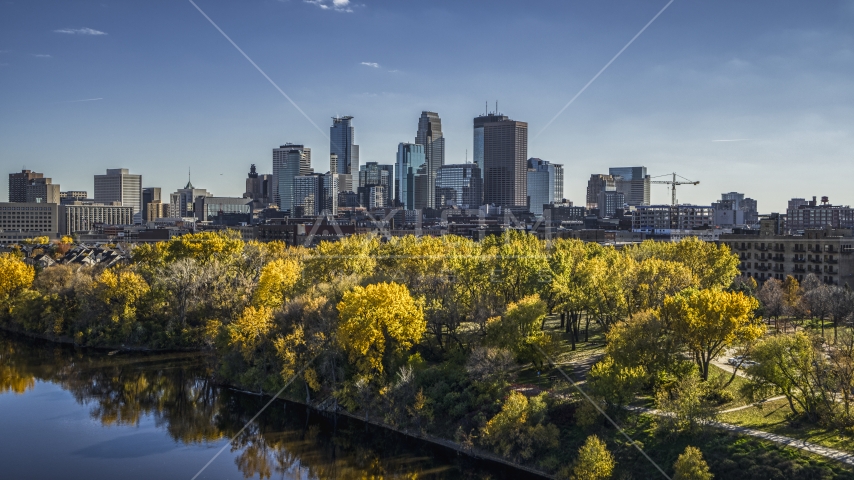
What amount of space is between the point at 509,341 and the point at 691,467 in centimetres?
1420

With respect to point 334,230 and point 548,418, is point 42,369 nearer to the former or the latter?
point 548,418

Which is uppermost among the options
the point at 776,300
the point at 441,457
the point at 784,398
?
the point at 776,300

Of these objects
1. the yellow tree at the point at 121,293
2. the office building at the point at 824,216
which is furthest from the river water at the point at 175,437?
the office building at the point at 824,216

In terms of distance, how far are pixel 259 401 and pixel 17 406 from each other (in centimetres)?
1421

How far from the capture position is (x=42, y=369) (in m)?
54.6

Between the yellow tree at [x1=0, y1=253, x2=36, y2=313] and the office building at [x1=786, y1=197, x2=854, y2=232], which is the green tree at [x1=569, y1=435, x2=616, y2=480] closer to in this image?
the yellow tree at [x1=0, y1=253, x2=36, y2=313]

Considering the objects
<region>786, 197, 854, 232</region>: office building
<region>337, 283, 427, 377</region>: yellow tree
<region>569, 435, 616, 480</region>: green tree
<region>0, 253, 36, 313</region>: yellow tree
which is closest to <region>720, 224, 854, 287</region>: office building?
<region>337, 283, 427, 377</region>: yellow tree

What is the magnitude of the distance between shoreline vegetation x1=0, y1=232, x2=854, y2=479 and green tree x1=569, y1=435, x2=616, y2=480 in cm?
7

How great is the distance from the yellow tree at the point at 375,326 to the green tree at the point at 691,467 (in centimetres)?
1784

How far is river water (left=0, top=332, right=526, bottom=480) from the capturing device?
35625mm

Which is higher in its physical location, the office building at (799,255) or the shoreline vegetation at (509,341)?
the office building at (799,255)

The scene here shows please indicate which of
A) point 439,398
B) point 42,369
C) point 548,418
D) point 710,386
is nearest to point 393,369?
point 439,398

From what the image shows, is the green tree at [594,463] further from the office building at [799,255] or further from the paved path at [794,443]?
the office building at [799,255]

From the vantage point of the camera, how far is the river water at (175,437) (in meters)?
35.6
